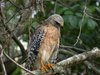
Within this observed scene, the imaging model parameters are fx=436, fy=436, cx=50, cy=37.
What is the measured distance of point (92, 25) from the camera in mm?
6074

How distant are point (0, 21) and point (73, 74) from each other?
5.19ft

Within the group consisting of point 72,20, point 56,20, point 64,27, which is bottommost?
point 64,27

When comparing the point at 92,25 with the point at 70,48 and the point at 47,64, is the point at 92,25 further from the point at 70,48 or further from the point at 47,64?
the point at 47,64

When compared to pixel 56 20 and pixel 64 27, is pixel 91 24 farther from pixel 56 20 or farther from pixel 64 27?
pixel 56 20

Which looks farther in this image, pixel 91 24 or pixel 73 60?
pixel 91 24

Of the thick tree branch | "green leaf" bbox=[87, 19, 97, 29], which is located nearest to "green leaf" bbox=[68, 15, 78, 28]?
"green leaf" bbox=[87, 19, 97, 29]

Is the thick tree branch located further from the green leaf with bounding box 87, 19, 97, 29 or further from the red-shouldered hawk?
the green leaf with bounding box 87, 19, 97, 29

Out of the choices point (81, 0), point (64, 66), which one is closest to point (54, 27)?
point (64, 66)

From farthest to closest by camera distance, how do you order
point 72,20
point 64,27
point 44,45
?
point 64,27, point 72,20, point 44,45

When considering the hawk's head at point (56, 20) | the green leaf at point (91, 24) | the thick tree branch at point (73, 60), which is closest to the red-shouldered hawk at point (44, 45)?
the hawk's head at point (56, 20)

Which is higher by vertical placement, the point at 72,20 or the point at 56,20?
the point at 56,20

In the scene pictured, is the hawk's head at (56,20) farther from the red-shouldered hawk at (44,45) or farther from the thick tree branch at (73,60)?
the thick tree branch at (73,60)

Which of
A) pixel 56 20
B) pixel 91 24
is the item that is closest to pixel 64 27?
pixel 91 24

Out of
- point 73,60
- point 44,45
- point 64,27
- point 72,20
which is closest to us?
point 73,60
